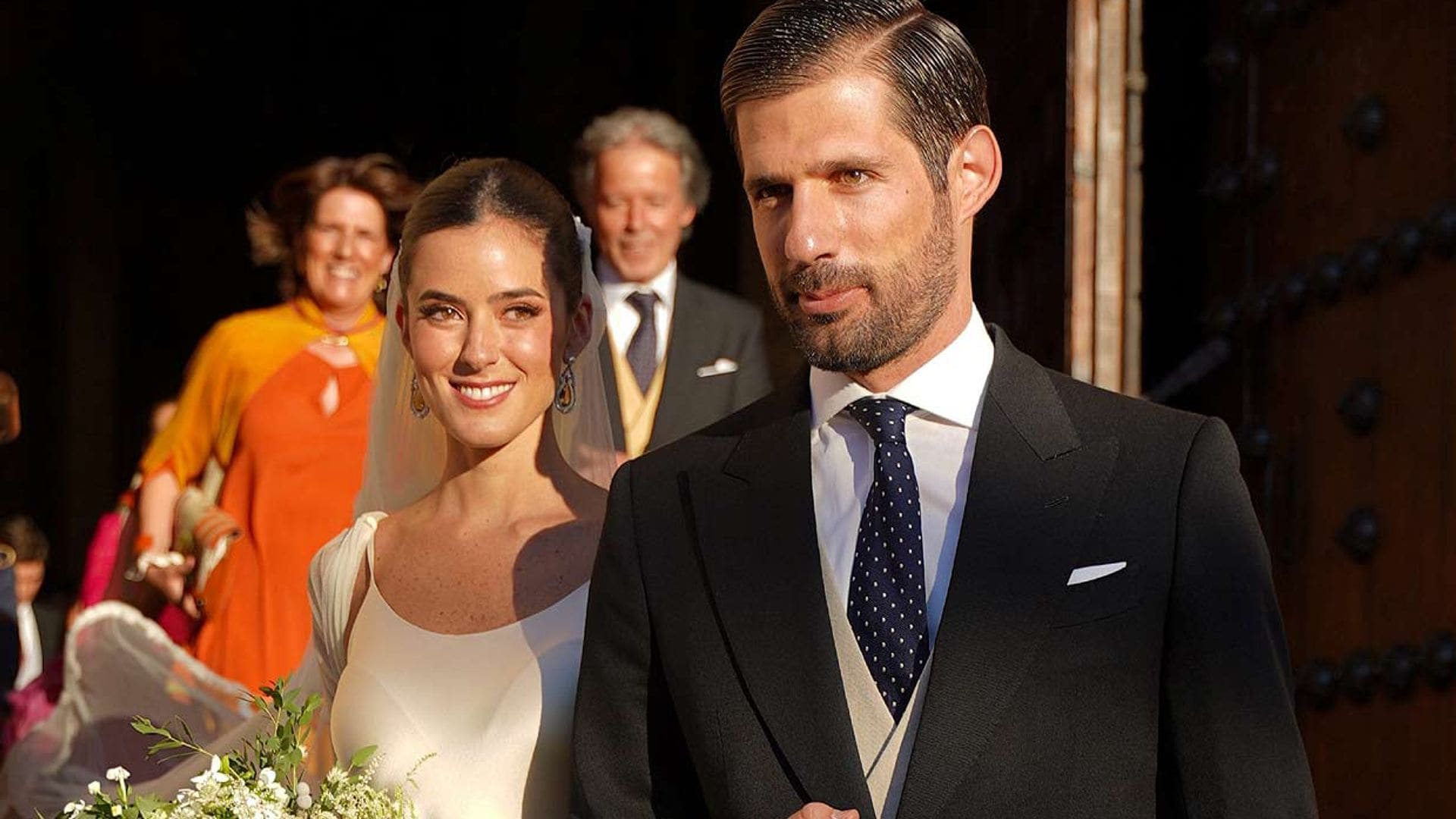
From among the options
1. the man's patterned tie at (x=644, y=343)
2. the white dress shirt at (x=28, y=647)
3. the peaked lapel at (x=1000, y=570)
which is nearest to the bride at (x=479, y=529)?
the peaked lapel at (x=1000, y=570)

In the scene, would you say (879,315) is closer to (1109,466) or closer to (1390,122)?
(1109,466)

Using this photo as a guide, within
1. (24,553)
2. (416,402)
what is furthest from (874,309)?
(24,553)

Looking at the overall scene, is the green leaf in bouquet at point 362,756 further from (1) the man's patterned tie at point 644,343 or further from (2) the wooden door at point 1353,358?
(1) the man's patterned tie at point 644,343

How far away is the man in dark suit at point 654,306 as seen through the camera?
5.34 metres

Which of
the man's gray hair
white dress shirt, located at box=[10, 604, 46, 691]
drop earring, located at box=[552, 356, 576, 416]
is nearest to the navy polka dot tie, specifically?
drop earring, located at box=[552, 356, 576, 416]

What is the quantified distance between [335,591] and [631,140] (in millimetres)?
2424

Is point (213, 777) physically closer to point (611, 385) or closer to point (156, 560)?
point (611, 385)

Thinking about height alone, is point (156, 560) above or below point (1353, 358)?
below

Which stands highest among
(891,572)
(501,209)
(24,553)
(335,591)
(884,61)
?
(884,61)

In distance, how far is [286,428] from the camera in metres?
5.50

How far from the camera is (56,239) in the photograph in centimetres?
1186

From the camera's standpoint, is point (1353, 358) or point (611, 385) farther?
point (611, 385)

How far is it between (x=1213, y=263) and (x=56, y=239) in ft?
26.2

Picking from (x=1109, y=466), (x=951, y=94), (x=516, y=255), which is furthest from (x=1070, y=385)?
(x=516, y=255)
